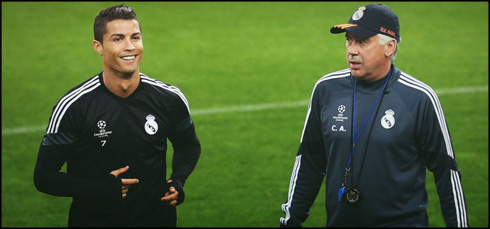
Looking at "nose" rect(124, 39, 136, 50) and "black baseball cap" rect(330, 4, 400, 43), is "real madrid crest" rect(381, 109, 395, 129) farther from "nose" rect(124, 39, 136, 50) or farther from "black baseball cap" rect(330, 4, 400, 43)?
"nose" rect(124, 39, 136, 50)

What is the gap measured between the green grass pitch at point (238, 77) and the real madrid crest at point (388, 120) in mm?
3399

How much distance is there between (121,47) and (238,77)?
774 cm

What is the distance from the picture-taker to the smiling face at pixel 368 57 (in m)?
4.07

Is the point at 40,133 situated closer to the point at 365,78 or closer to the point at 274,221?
the point at 274,221

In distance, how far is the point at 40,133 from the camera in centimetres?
965

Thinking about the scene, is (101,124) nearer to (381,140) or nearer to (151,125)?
(151,125)

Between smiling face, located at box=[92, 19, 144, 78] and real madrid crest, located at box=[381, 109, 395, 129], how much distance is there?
1.26 m

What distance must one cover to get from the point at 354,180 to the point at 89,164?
1.34 metres

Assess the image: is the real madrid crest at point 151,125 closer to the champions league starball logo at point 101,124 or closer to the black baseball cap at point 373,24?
the champions league starball logo at point 101,124

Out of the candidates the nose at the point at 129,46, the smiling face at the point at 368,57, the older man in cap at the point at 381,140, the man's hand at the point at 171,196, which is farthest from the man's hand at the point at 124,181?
the smiling face at the point at 368,57

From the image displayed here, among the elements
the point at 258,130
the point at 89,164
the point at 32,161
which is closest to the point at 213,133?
the point at 258,130

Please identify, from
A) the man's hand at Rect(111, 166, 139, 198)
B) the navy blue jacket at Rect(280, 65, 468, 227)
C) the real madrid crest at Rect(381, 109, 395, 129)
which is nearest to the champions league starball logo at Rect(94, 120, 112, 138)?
the man's hand at Rect(111, 166, 139, 198)

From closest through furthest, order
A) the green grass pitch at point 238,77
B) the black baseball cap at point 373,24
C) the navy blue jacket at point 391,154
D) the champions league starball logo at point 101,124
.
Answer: the navy blue jacket at point 391,154 → the black baseball cap at point 373,24 → the champions league starball logo at point 101,124 → the green grass pitch at point 238,77

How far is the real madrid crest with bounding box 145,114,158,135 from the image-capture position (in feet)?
13.9
